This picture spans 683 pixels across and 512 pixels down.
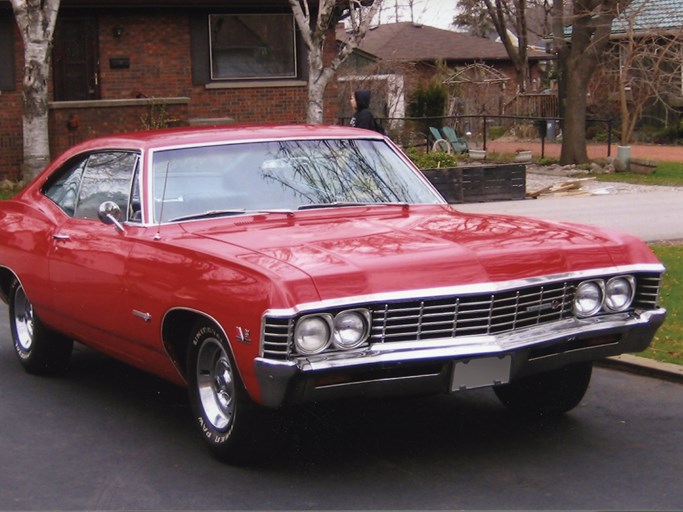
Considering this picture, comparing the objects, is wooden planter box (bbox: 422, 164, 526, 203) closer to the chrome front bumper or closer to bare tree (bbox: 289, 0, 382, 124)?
bare tree (bbox: 289, 0, 382, 124)

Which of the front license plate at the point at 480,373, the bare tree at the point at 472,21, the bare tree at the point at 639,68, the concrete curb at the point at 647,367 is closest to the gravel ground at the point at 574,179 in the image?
the bare tree at the point at 639,68

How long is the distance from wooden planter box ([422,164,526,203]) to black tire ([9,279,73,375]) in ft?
32.5

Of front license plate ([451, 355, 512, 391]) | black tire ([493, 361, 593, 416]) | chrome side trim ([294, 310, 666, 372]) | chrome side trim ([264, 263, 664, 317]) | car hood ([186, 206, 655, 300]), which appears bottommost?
black tire ([493, 361, 593, 416])

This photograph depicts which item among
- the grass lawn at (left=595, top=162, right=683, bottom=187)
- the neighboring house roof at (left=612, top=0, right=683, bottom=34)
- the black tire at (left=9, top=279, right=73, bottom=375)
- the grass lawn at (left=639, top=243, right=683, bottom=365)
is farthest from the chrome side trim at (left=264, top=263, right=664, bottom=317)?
the neighboring house roof at (left=612, top=0, right=683, bottom=34)

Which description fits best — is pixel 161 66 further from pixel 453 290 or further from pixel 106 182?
pixel 453 290

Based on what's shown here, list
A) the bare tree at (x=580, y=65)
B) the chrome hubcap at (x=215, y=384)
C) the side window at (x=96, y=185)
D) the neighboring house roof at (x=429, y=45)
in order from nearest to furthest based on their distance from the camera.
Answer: the chrome hubcap at (x=215, y=384) < the side window at (x=96, y=185) < the bare tree at (x=580, y=65) < the neighboring house roof at (x=429, y=45)

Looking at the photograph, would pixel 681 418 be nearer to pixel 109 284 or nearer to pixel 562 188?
pixel 109 284

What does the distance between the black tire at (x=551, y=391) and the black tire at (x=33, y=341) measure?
2927 millimetres

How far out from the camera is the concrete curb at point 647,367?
722 cm

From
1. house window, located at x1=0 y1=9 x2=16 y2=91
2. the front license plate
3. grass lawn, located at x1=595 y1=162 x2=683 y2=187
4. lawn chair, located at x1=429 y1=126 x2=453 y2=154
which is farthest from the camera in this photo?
lawn chair, located at x1=429 y1=126 x2=453 y2=154

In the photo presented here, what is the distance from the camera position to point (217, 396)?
564 cm

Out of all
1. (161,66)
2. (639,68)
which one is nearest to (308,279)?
(161,66)

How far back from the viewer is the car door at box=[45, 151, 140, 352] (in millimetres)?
6289

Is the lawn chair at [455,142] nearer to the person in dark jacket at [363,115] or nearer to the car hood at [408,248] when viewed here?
the person in dark jacket at [363,115]
